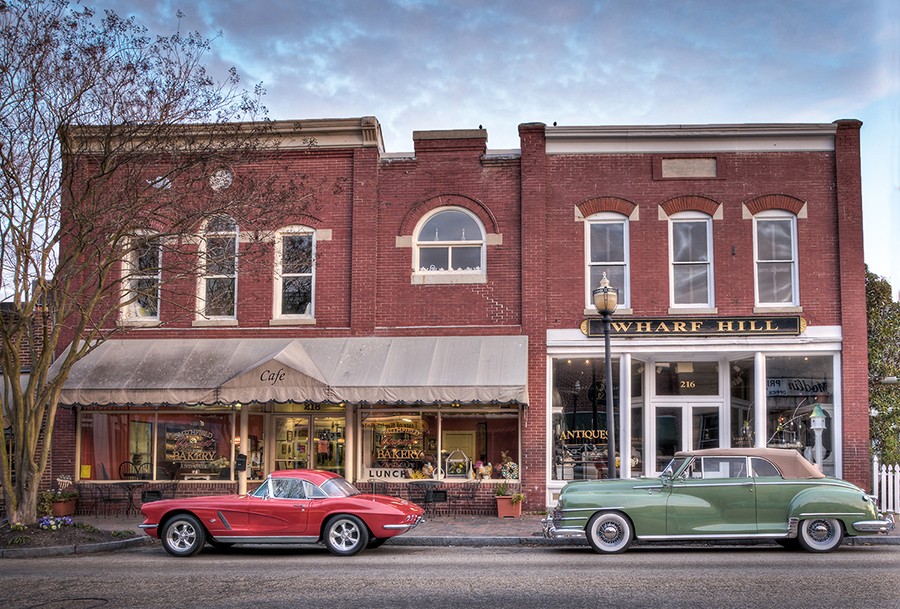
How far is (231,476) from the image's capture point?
20812mm

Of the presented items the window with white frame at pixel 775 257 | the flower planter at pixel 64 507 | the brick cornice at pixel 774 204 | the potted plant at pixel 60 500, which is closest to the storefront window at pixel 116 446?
the potted plant at pixel 60 500

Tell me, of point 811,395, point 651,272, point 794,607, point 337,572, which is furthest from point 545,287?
point 794,607

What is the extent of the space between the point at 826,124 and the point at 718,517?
10178mm

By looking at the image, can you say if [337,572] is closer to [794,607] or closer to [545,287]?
[794,607]

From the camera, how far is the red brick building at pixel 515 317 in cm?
2002

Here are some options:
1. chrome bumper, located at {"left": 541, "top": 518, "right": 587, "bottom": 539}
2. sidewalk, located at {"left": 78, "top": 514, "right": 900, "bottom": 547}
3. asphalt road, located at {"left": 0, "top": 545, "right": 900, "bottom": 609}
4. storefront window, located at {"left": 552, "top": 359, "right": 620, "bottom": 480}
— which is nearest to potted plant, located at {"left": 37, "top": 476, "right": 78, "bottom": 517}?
sidewalk, located at {"left": 78, "top": 514, "right": 900, "bottom": 547}

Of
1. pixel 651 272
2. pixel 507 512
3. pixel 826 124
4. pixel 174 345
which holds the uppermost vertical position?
pixel 826 124

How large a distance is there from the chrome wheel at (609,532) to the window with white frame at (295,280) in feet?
30.6

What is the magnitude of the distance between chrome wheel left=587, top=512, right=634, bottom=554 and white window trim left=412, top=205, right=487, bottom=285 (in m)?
7.76

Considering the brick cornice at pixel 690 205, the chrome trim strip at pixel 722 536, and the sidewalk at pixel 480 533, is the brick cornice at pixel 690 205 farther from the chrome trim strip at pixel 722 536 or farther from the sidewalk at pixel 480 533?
the chrome trim strip at pixel 722 536

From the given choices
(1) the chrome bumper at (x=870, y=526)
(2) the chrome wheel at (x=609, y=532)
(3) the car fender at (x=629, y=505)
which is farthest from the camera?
(2) the chrome wheel at (x=609, y=532)

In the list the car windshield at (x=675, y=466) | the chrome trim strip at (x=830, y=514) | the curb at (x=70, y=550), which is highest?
the car windshield at (x=675, y=466)

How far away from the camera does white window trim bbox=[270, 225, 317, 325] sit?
21141 millimetres

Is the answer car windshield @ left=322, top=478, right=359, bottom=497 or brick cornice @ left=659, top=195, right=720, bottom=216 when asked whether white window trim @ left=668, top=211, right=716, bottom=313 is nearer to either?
brick cornice @ left=659, top=195, right=720, bottom=216
